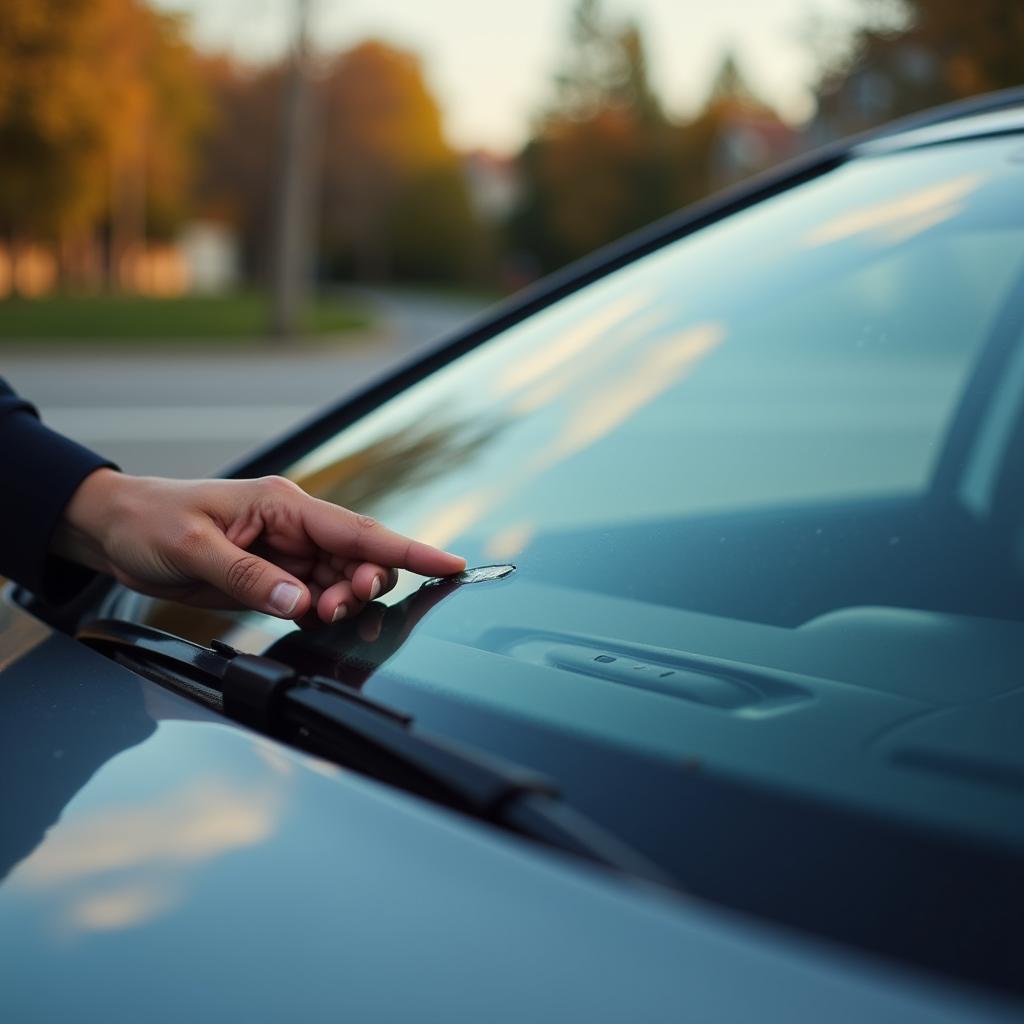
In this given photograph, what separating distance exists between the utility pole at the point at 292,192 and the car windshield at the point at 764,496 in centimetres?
1857

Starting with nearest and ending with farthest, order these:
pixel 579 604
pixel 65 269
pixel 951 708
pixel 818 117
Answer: pixel 951 708
pixel 579 604
pixel 818 117
pixel 65 269

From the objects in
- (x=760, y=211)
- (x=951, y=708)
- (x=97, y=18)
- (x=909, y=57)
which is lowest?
(x=951, y=708)

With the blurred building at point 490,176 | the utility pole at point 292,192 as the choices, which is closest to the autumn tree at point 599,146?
the utility pole at point 292,192

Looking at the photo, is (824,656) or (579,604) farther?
(579,604)

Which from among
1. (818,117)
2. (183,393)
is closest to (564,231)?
(818,117)

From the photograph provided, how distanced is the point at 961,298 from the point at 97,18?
24.0 m

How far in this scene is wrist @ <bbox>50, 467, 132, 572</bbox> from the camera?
134 cm

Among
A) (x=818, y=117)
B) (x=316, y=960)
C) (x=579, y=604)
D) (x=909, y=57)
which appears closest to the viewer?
(x=316, y=960)

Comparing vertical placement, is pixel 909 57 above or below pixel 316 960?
above

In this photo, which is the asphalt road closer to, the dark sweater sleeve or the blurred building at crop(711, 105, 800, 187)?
the dark sweater sleeve

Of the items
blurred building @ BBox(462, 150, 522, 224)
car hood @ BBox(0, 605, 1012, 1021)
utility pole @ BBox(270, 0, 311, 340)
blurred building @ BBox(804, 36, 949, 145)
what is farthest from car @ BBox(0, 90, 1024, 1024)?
blurred building @ BBox(462, 150, 522, 224)

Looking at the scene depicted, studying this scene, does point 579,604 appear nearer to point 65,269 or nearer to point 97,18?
point 97,18

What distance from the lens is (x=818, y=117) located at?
16.3 meters

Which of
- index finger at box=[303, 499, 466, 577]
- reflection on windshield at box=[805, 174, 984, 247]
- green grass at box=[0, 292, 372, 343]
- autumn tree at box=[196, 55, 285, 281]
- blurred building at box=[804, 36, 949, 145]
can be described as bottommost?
green grass at box=[0, 292, 372, 343]
